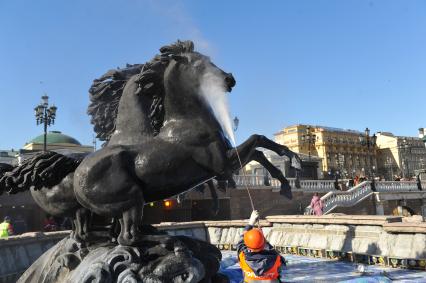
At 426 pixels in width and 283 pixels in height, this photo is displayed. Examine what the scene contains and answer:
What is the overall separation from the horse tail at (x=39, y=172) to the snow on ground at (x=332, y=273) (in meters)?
3.95

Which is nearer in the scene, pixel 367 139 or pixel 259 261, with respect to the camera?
pixel 259 261

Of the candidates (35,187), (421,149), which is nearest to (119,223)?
(35,187)

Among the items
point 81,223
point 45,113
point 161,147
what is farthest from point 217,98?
point 45,113

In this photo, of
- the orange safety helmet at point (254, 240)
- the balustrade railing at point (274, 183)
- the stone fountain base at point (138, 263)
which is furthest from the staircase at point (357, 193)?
the orange safety helmet at point (254, 240)

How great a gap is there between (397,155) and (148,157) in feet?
291

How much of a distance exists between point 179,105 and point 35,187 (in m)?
2.09

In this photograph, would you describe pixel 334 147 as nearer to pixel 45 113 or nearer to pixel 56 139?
pixel 56 139

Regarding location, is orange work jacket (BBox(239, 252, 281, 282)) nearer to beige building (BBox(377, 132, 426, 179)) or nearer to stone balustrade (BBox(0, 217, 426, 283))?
stone balustrade (BBox(0, 217, 426, 283))

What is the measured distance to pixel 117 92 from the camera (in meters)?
5.96

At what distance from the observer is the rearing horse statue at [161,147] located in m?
4.89

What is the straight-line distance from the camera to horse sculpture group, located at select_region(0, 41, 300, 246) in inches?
193

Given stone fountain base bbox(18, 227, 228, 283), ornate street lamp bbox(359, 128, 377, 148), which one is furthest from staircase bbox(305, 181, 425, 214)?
stone fountain base bbox(18, 227, 228, 283)

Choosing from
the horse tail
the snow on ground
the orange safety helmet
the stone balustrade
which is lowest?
the snow on ground

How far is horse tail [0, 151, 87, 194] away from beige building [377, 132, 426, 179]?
79.9 meters
